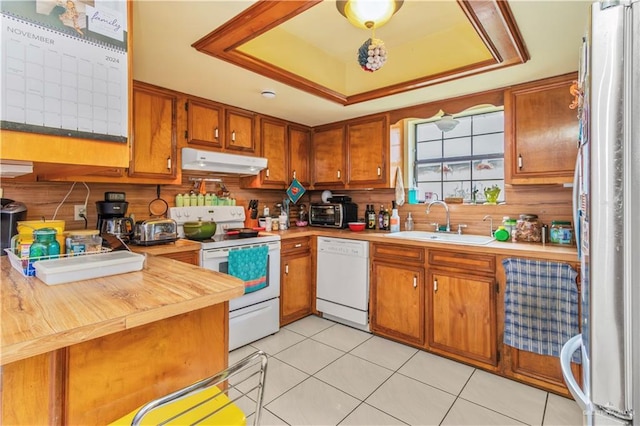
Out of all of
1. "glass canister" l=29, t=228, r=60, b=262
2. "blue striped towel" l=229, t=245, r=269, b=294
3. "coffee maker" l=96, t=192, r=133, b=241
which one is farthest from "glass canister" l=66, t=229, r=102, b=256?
"blue striped towel" l=229, t=245, r=269, b=294

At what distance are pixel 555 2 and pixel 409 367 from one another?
2355mm

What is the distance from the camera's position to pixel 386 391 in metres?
2.06

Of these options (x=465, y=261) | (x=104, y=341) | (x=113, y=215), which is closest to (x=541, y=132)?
(x=465, y=261)

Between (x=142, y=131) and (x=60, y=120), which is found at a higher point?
(x=142, y=131)

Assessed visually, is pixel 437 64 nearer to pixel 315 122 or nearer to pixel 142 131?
pixel 315 122

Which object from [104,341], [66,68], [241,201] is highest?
[66,68]

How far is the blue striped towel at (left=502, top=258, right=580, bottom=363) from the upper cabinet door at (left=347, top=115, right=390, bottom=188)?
147 cm

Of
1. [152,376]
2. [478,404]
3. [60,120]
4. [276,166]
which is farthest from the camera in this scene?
[276,166]

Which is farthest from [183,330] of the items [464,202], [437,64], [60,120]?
[464,202]

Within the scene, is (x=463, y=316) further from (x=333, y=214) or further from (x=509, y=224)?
(x=333, y=214)

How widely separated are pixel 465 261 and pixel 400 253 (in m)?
0.53

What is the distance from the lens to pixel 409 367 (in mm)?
2344

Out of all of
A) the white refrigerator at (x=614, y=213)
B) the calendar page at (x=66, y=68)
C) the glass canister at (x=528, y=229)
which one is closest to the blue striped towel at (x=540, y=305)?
the glass canister at (x=528, y=229)

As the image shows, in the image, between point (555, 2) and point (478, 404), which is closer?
point (555, 2)
